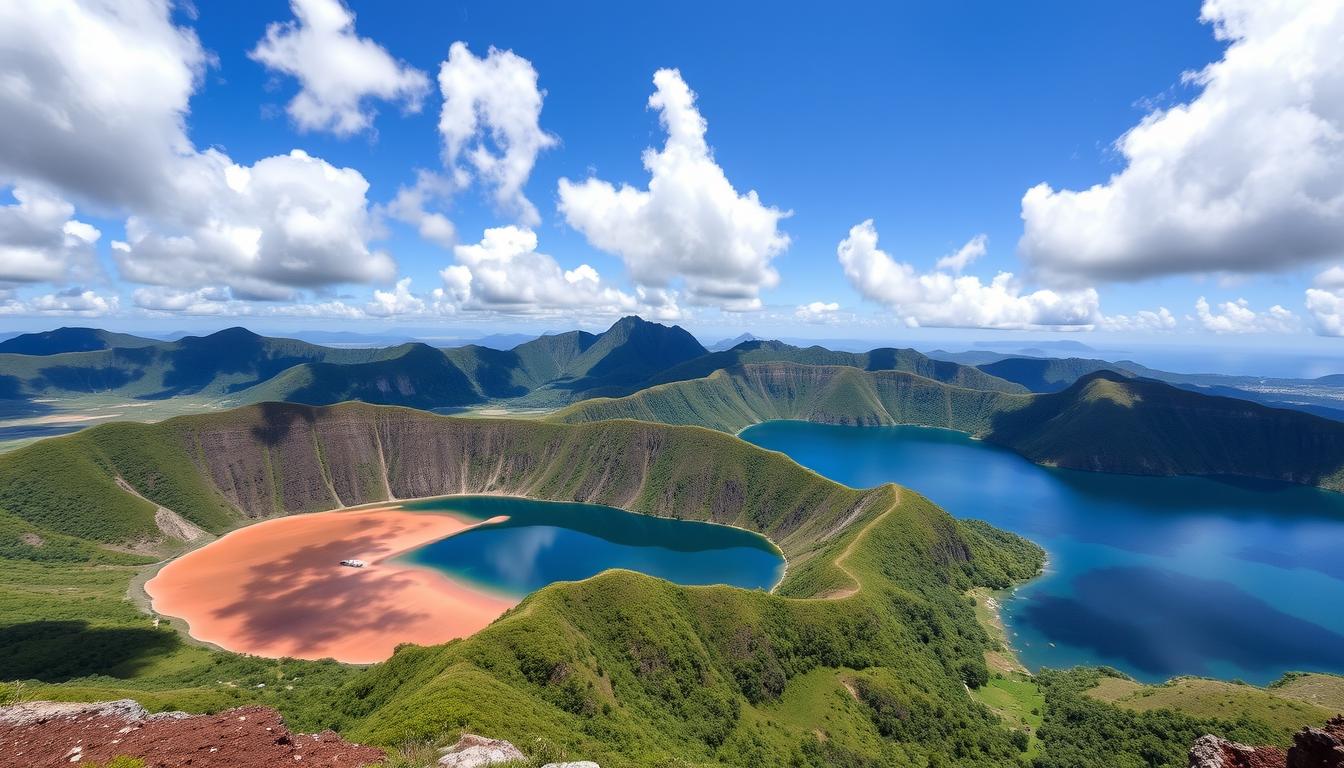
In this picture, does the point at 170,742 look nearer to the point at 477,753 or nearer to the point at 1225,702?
the point at 477,753

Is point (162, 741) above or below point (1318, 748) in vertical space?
below

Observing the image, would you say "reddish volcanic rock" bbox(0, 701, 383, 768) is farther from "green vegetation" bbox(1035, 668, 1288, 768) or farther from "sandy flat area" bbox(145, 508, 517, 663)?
"green vegetation" bbox(1035, 668, 1288, 768)

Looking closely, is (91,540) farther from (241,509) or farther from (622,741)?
(622,741)

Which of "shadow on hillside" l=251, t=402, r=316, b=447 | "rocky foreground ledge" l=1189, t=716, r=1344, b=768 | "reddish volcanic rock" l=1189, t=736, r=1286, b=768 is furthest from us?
"shadow on hillside" l=251, t=402, r=316, b=447

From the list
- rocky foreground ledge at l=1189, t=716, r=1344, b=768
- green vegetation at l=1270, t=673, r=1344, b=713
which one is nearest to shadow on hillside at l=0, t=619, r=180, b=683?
rocky foreground ledge at l=1189, t=716, r=1344, b=768

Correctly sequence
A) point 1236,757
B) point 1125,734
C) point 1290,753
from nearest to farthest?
1. point 1290,753
2. point 1236,757
3. point 1125,734

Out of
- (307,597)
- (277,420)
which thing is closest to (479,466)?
(277,420)

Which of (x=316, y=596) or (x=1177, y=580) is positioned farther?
(x=1177, y=580)
